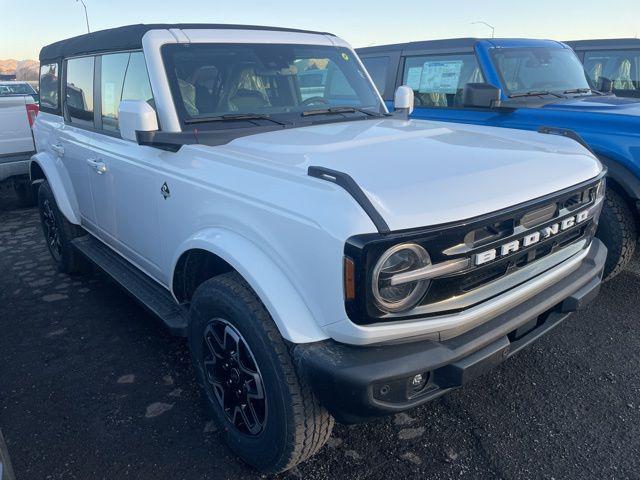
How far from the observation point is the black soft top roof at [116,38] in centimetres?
296

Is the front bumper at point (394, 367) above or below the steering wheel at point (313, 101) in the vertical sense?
below

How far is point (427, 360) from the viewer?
5.96 feet

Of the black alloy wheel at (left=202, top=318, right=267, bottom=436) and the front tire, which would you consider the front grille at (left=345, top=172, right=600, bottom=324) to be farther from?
the black alloy wheel at (left=202, top=318, right=267, bottom=436)

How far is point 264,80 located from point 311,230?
1.63 meters

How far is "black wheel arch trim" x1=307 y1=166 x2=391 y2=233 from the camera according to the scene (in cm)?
172

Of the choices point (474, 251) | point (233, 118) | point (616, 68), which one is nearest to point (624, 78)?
point (616, 68)

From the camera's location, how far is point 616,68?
21.2ft

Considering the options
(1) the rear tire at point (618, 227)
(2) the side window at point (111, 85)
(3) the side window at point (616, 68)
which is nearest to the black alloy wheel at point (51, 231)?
(2) the side window at point (111, 85)

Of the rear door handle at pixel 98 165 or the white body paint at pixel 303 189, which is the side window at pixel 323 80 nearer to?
the white body paint at pixel 303 189

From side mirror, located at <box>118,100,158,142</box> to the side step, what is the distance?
976 millimetres

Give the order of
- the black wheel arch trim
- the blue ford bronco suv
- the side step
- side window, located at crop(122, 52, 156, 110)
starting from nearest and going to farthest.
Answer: the black wheel arch trim
the side step
side window, located at crop(122, 52, 156, 110)
the blue ford bronco suv

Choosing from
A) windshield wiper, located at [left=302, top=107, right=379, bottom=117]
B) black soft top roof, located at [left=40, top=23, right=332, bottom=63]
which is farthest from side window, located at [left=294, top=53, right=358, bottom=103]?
black soft top roof, located at [left=40, top=23, right=332, bottom=63]

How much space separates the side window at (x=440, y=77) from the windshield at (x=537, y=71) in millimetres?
277

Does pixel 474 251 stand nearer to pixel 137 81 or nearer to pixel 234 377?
pixel 234 377
